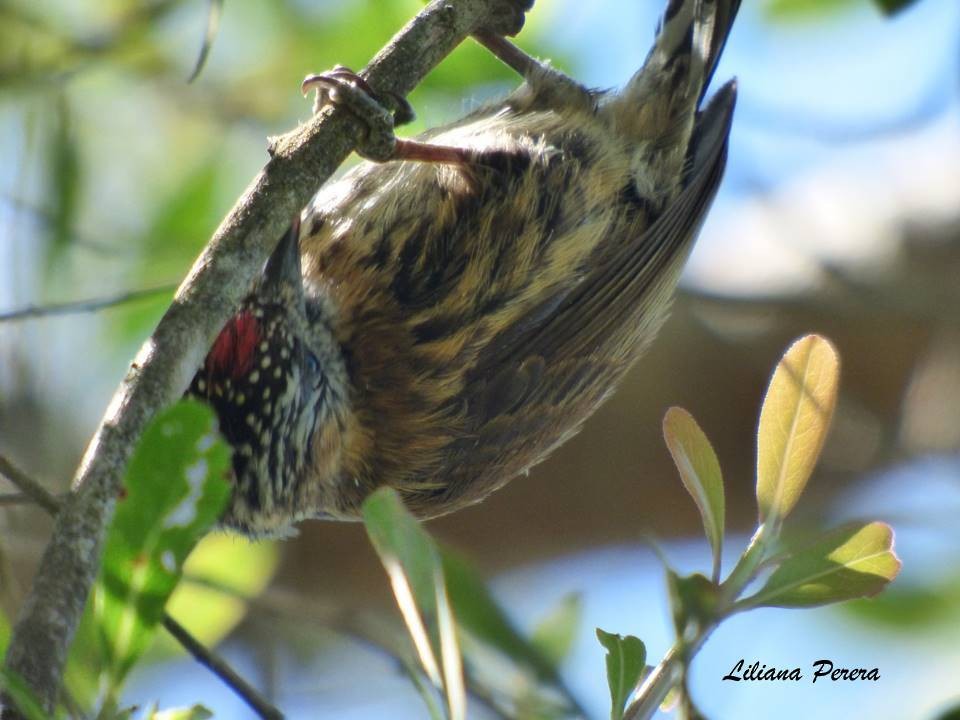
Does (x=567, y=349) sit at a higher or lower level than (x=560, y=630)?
higher

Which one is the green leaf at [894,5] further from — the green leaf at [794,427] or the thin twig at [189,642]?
the thin twig at [189,642]

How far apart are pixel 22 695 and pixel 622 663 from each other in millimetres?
750

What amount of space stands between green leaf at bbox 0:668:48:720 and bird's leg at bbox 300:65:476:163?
4.28 ft

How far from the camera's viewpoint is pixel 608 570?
492 cm

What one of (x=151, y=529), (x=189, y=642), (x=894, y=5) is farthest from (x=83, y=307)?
(x=894, y=5)

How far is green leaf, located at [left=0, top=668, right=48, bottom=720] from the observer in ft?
4.00

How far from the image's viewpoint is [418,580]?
1563 mm

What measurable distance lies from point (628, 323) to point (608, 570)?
182 centimetres

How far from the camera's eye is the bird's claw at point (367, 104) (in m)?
2.33

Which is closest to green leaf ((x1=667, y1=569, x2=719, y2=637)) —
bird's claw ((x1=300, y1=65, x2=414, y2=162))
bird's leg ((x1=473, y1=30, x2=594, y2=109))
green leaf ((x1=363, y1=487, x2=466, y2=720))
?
green leaf ((x1=363, y1=487, x2=466, y2=720))

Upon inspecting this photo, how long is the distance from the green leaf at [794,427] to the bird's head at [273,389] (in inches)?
48.9

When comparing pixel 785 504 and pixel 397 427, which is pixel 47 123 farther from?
pixel 785 504

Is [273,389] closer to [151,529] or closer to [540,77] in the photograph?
[151,529]

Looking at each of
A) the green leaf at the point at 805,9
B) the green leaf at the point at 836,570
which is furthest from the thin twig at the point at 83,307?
the green leaf at the point at 805,9
